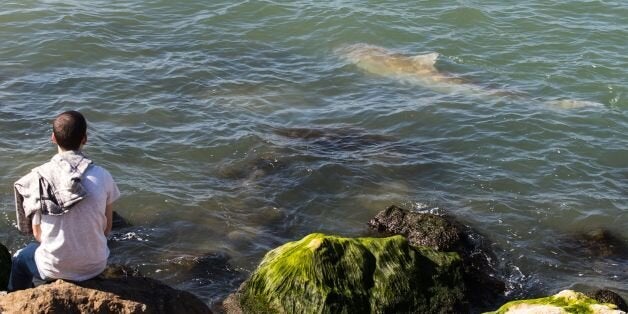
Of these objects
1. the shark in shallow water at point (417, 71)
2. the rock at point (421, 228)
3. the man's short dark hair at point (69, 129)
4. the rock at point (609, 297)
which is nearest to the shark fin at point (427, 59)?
the shark in shallow water at point (417, 71)

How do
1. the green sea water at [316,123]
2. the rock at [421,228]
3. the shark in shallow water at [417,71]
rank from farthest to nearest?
1. the shark in shallow water at [417,71]
2. the green sea water at [316,123]
3. the rock at [421,228]

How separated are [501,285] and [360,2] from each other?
13.5 m

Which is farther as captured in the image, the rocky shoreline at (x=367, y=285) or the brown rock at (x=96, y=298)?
the rocky shoreline at (x=367, y=285)

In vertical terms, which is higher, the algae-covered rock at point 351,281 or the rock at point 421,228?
the algae-covered rock at point 351,281

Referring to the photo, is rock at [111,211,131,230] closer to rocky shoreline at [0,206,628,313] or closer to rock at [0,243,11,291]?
rocky shoreline at [0,206,628,313]

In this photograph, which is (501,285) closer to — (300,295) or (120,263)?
(300,295)

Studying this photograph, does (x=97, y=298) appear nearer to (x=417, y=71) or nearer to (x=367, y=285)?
(x=367, y=285)

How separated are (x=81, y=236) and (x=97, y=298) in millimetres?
552

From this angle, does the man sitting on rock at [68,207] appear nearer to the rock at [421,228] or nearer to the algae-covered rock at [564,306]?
the algae-covered rock at [564,306]

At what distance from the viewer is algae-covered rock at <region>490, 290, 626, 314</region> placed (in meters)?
7.32

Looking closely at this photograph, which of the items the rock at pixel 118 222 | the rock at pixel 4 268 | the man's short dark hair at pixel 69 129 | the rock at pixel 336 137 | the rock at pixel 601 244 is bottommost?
the rock at pixel 601 244

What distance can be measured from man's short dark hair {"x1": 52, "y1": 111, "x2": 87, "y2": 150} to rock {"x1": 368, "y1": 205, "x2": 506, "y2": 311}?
5.09m

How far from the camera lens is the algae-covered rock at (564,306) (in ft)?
24.0

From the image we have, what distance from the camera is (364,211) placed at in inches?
480
